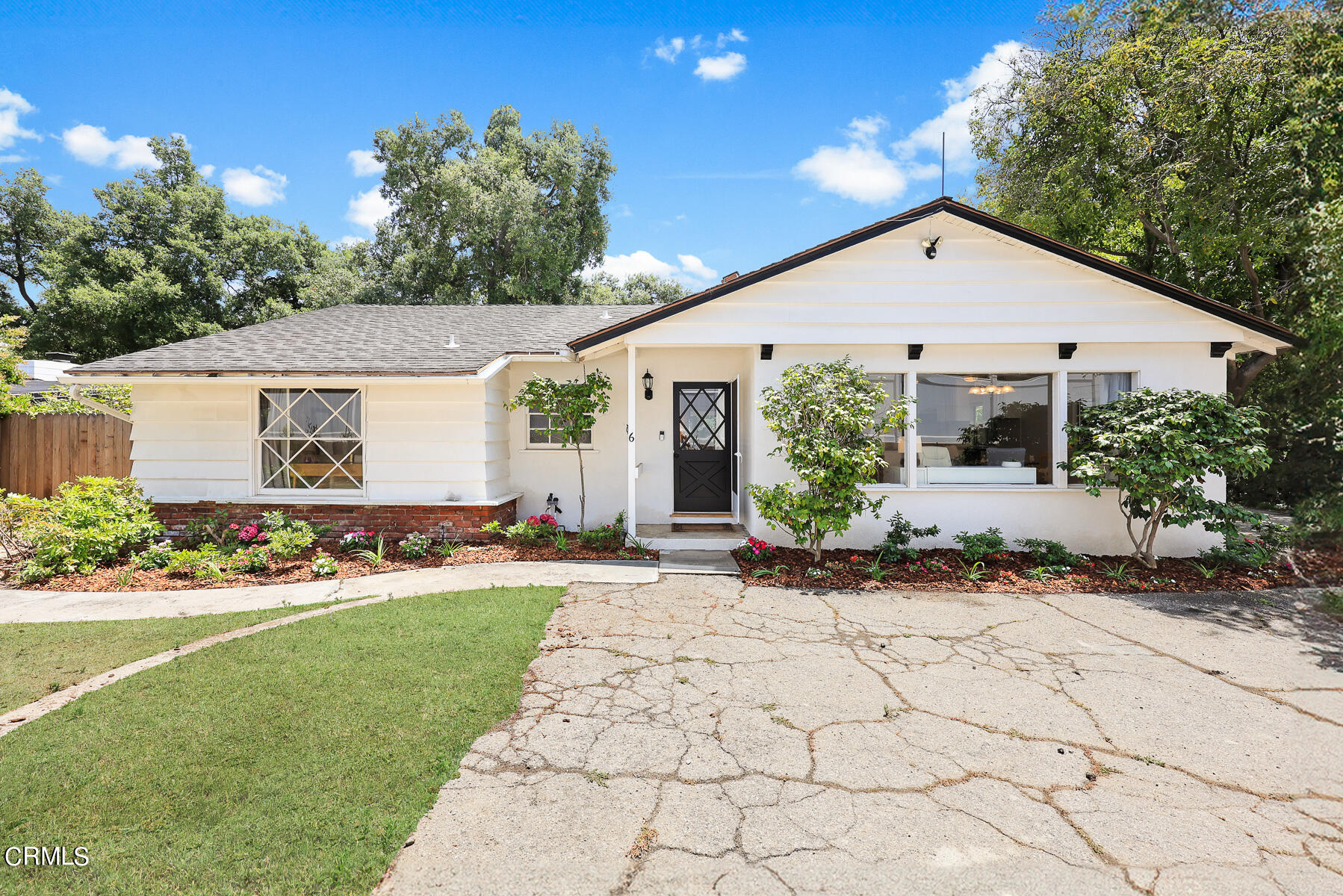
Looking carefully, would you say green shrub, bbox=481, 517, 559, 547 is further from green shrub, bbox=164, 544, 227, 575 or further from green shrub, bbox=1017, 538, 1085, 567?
green shrub, bbox=1017, 538, 1085, 567

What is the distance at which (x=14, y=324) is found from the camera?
21.9 metres

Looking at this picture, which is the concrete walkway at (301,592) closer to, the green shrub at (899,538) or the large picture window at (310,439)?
the large picture window at (310,439)

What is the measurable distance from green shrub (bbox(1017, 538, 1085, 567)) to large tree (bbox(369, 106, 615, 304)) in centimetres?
1865

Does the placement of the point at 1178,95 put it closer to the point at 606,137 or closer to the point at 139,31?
the point at 139,31

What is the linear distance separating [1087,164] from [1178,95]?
69.2 inches

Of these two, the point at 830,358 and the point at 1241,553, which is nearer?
the point at 1241,553

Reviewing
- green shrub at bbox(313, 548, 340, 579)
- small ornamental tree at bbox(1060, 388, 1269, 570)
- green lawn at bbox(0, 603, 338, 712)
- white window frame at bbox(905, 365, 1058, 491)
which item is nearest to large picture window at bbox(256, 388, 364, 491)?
green shrub at bbox(313, 548, 340, 579)

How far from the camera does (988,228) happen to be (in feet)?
23.3

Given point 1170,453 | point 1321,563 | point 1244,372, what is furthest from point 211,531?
point 1244,372

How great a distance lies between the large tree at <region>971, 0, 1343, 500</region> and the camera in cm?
662

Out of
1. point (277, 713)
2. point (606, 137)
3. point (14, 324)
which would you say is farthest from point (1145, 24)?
point (14, 324)

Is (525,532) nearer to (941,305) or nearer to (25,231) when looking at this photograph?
(941,305)

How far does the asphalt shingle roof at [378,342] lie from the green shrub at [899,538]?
192 inches

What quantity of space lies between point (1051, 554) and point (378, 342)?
9.59 m
